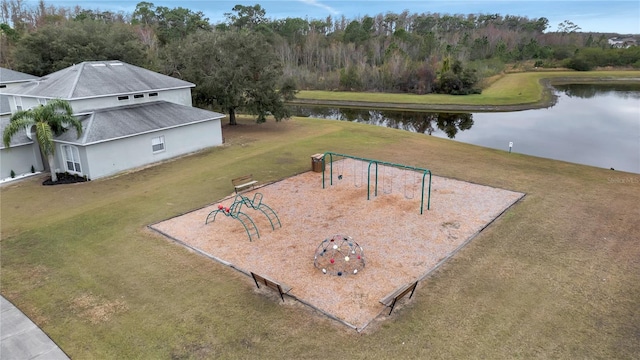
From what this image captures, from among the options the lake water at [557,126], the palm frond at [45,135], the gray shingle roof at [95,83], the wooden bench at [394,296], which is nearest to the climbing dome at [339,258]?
the wooden bench at [394,296]

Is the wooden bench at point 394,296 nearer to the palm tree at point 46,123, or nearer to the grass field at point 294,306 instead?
the grass field at point 294,306

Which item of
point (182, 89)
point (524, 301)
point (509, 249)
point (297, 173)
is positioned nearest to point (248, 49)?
point (182, 89)

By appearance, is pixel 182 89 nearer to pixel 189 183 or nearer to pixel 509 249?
pixel 189 183

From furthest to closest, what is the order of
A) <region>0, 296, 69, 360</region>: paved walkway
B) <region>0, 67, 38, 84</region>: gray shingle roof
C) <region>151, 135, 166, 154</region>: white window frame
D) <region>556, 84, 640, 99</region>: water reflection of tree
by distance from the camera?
1. <region>556, 84, 640, 99</region>: water reflection of tree
2. <region>0, 67, 38, 84</region>: gray shingle roof
3. <region>151, 135, 166, 154</region>: white window frame
4. <region>0, 296, 69, 360</region>: paved walkway

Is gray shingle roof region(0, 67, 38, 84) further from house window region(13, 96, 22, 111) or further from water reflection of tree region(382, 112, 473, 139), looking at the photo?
water reflection of tree region(382, 112, 473, 139)

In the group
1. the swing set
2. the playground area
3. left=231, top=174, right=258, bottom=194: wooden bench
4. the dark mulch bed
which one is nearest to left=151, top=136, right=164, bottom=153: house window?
the dark mulch bed

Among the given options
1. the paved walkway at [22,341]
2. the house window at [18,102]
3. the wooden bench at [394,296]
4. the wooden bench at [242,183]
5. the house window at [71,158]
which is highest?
the house window at [18,102]
